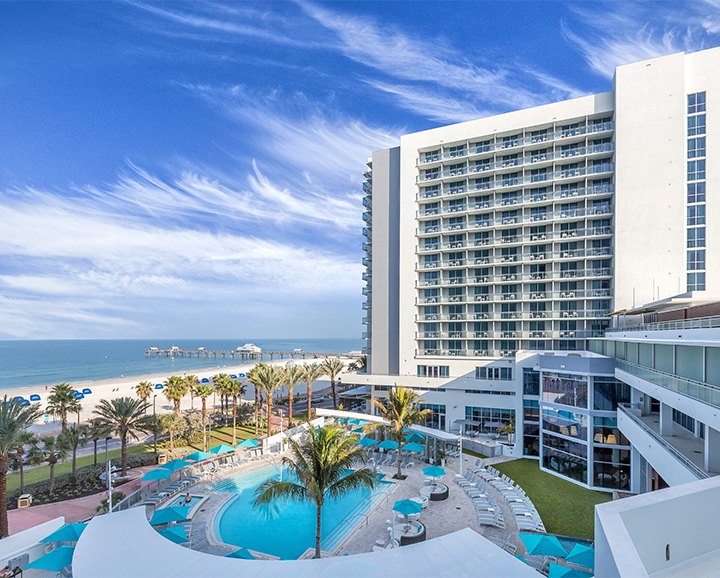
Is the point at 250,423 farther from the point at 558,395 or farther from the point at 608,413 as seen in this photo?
the point at 608,413

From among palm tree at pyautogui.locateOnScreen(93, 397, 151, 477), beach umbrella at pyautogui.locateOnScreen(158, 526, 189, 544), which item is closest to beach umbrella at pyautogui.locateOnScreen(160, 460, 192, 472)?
palm tree at pyautogui.locateOnScreen(93, 397, 151, 477)

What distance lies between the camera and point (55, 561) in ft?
51.3

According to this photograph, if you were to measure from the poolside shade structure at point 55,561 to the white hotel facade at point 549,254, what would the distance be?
29.5 metres

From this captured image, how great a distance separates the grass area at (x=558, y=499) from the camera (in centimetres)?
2153

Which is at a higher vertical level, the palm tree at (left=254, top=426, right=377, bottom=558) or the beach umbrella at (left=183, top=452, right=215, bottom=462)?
the palm tree at (left=254, top=426, right=377, bottom=558)

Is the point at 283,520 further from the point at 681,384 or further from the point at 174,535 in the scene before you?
the point at 681,384

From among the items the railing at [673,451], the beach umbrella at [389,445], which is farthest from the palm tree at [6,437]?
the railing at [673,451]

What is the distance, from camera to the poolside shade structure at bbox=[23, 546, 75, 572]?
15.3m

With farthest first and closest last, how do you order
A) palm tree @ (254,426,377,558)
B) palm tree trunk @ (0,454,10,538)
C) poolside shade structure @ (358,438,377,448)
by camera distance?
poolside shade structure @ (358,438,377,448) → palm tree trunk @ (0,454,10,538) → palm tree @ (254,426,377,558)

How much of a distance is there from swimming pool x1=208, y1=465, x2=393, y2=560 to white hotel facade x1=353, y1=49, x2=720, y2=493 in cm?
1576

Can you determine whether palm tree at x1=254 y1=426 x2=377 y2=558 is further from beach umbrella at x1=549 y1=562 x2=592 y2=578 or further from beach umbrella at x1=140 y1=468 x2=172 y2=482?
beach umbrella at x1=140 y1=468 x2=172 y2=482

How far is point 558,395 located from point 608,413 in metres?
3.39

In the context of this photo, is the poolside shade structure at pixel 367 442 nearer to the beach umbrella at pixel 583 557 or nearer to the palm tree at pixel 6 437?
the beach umbrella at pixel 583 557

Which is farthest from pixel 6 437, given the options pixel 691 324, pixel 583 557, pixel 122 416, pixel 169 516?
pixel 691 324
